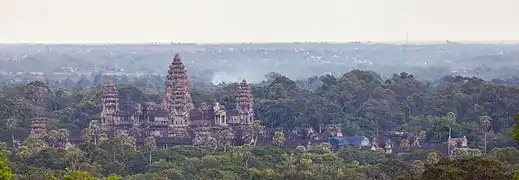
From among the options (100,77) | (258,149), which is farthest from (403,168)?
(100,77)

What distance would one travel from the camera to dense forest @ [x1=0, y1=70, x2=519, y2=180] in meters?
51.9

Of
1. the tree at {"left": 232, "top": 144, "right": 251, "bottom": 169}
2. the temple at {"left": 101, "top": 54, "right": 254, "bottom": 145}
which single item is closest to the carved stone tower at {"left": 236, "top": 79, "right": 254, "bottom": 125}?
the temple at {"left": 101, "top": 54, "right": 254, "bottom": 145}

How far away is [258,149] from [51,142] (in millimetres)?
13181

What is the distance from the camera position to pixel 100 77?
172875 mm

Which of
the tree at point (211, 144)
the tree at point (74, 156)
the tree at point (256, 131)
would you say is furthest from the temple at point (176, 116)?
the tree at point (74, 156)

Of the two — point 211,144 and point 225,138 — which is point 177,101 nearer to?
point 225,138

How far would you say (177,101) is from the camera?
253 feet

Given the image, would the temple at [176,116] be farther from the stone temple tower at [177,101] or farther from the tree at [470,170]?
the tree at [470,170]

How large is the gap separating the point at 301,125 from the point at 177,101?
9.60 meters

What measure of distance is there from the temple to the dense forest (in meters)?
2.37

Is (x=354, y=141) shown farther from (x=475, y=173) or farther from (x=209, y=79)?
(x=209, y=79)

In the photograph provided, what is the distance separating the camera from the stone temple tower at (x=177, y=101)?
75.9 meters

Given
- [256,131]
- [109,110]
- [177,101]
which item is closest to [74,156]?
[256,131]

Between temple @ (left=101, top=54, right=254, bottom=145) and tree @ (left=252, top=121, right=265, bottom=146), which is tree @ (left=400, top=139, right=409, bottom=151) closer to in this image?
tree @ (left=252, top=121, right=265, bottom=146)
